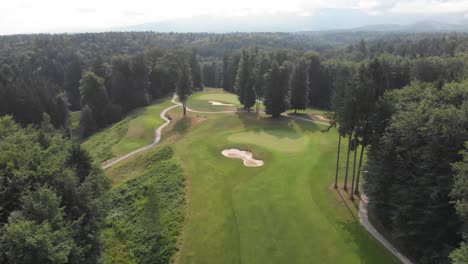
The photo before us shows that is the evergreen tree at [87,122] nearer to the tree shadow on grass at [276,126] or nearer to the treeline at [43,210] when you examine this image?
the tree shadow on grass at [276,126]

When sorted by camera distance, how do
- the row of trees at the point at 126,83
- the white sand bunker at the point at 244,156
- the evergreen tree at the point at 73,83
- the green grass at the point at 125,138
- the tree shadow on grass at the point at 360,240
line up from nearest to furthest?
the tree shadow on grass at the point at 360,240 → the white sand bunker at the point at 244,156 → the green grass at the point at 125,138 → the row of trees at the point at 126,83 → the evergreen tree at the point at 73,83

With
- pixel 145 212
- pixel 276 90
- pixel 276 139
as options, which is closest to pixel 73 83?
pixel 276 90

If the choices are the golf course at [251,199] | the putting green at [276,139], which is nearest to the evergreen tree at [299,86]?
the golf course at [251,199]

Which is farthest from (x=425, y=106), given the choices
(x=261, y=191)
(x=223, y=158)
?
(x=223, y=158)

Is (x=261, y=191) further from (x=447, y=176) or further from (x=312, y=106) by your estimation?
(x=312, y=106)

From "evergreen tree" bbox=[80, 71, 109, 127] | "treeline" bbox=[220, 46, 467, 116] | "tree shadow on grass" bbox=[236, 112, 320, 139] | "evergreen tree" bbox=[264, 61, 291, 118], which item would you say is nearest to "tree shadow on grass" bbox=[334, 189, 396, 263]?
"tree shadow on grass" bbox=[236, 112, 320, 139]

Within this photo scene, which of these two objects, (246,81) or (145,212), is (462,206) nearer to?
(145,212)
